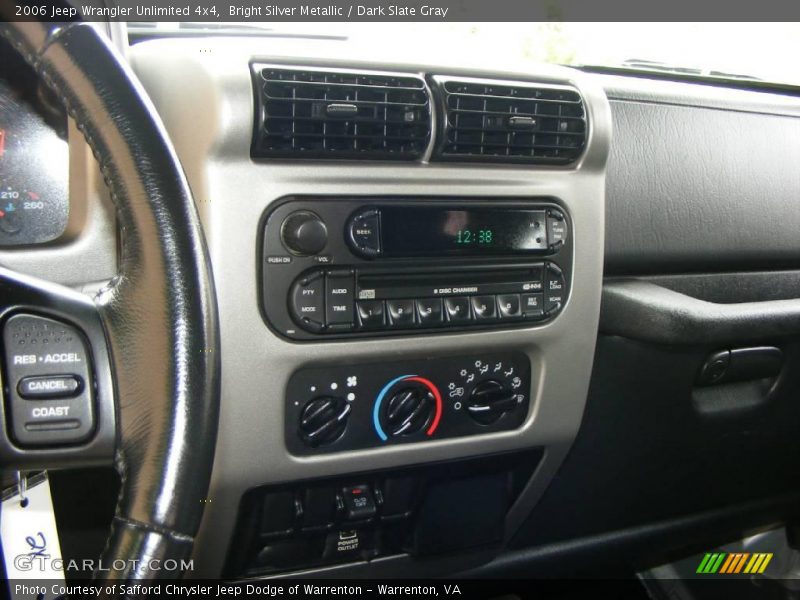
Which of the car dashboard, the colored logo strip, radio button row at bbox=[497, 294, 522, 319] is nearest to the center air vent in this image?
the car dashboard

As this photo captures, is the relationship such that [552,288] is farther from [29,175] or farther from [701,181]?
[29,175]

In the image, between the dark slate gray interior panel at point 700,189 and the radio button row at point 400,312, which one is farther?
the dark slate gray interior panel at point 700,189

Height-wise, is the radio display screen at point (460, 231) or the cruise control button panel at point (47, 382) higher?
the radio display screen at point (460, 231)

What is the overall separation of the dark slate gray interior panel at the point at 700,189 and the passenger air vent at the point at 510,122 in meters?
0.28

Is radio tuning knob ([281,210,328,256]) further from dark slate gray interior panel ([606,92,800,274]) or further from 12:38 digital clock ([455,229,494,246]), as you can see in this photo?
dark slate gray interior panel ([606,92,800,274])

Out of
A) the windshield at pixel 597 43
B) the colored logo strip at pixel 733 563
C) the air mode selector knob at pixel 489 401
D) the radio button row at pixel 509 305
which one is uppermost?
the windshield at pixel 597 43

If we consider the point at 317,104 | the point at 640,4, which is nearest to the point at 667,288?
the point at 640,4

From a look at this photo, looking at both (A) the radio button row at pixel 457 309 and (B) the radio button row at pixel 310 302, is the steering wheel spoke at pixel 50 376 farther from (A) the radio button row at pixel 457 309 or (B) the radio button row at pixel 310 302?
(A) the radio button row at pixel 457 309

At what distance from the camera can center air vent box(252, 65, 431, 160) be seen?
1.03m

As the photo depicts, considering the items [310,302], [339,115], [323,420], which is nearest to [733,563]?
[323,420]

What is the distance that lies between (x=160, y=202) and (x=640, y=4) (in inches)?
47.4

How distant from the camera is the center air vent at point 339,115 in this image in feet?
3.38

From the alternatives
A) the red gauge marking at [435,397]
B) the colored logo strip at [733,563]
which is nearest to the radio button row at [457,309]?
the red gauge marking at [435,397]

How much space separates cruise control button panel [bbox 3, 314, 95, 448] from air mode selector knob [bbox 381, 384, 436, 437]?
523 millimetres
